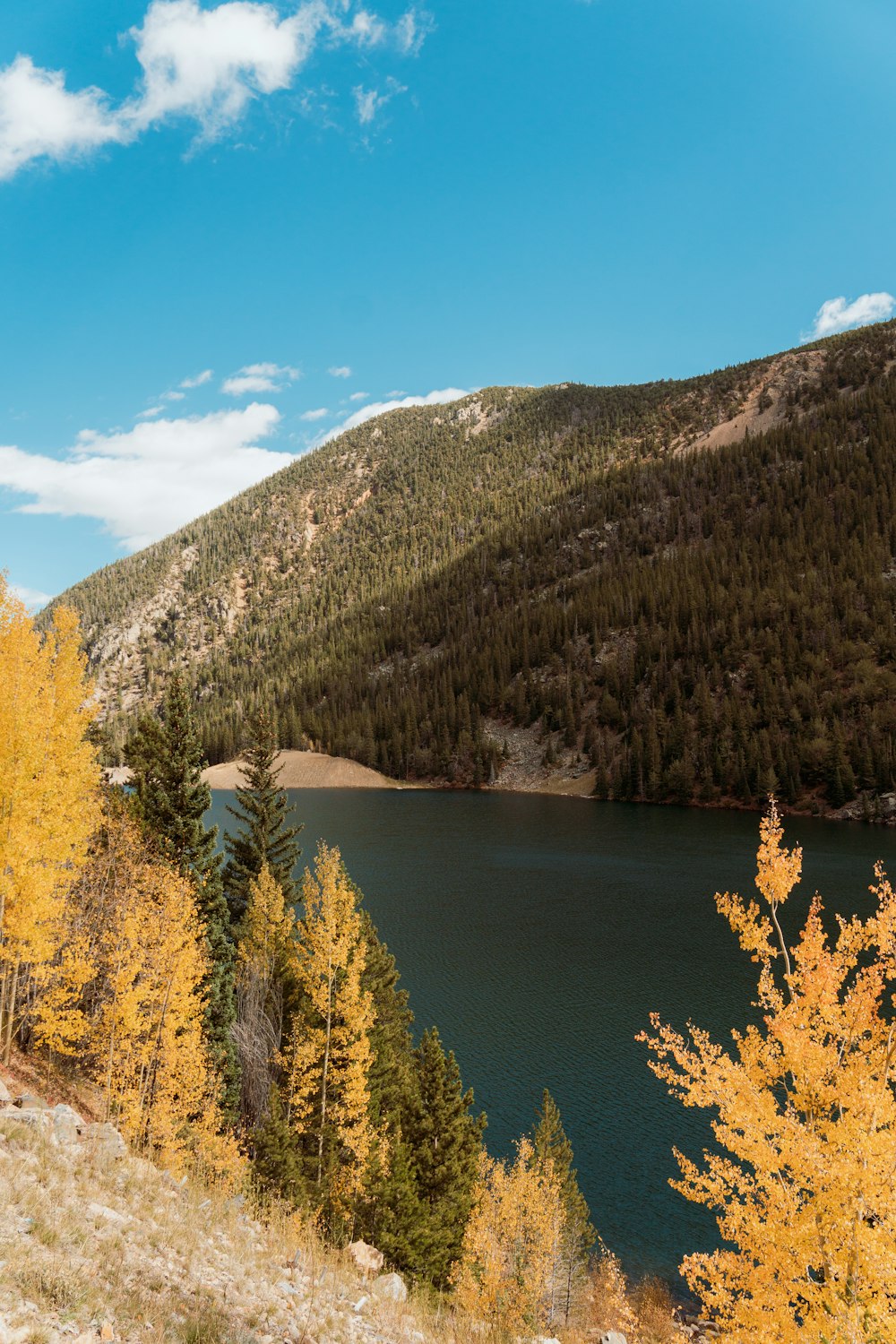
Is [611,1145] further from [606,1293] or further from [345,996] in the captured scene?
[345,996]

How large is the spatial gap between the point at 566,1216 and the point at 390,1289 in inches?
400

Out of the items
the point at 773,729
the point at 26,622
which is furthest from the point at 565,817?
the point at 26,622

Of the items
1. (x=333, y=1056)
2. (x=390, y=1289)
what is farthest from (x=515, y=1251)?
(x=390, y=1289)

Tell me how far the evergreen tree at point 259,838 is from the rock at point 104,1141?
79.0ft

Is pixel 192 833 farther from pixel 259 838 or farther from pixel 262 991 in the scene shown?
pixel 259 838

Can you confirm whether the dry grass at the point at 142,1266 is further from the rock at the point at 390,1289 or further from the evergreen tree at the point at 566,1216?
the evergreen tree at the point at 566,1216

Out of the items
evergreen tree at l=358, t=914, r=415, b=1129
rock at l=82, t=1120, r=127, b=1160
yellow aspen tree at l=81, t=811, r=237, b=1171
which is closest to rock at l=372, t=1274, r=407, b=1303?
rock at l=82, t=1120, r=127, b=1160

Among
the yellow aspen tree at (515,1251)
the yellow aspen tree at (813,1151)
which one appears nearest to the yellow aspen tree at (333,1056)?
the yellow aspen tree at (515,1251)

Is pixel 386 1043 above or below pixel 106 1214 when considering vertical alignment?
below

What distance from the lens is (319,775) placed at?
6373 inches

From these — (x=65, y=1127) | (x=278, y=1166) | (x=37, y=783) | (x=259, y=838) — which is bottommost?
(x=278, y=1166)

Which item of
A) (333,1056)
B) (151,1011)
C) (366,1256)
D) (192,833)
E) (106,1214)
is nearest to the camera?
(106,1214)

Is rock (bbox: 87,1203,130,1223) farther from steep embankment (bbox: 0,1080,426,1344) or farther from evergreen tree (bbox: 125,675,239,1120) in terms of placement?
evergreen tree (bbox: 125,675,239,1120)

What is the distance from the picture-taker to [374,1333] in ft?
34.1
